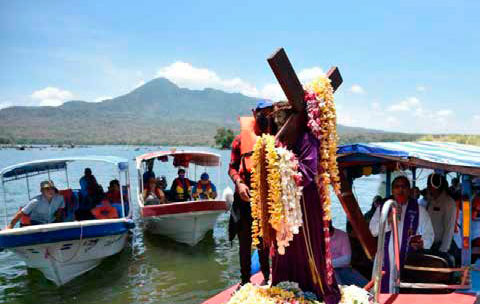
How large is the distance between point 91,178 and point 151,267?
292 cm

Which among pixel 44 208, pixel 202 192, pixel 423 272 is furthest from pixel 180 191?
pixel 423 272

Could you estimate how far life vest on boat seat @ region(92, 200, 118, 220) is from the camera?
10.3 metres

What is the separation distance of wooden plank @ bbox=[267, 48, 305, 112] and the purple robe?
27 centimetres

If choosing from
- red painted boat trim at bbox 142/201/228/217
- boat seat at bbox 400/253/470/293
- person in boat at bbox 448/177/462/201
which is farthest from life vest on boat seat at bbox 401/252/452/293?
red painted boat trim at bbox 142/201/228/217

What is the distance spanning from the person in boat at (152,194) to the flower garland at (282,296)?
9054 millimetres

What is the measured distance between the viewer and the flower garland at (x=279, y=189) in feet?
9.83

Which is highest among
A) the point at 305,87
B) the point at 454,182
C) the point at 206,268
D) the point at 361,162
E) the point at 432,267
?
the point at 305,87

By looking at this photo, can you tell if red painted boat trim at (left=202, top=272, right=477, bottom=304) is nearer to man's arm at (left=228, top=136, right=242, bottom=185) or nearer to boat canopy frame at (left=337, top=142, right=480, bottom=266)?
boat canopy frame at (left=337, top=142, right=480, bottom=266)

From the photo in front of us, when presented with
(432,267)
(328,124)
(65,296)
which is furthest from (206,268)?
(328,124)

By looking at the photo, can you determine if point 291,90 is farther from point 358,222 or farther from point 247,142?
point 358,222

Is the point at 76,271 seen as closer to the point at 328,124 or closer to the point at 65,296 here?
the point at 65,296

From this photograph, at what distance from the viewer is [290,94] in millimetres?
3098

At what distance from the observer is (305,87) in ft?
10.9

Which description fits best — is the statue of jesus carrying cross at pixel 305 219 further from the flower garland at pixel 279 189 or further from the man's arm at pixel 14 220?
the man's arm at pixel 14 220
